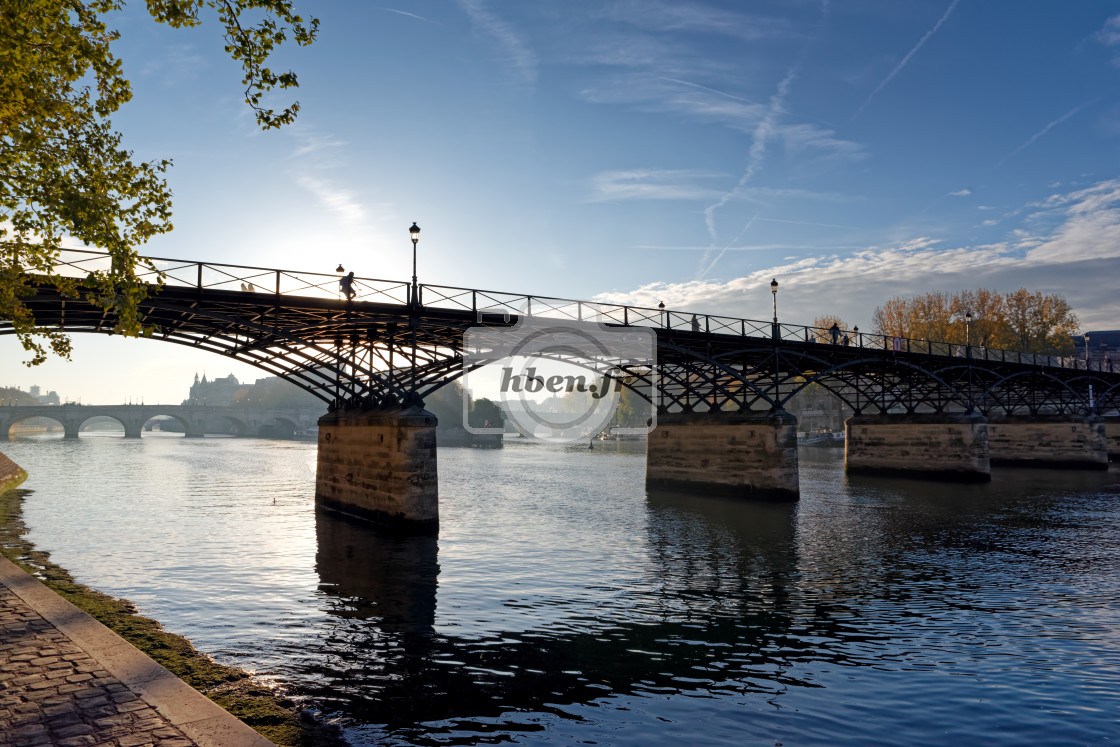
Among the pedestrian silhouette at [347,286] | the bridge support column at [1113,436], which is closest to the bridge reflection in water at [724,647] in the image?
the pedestrian silhouette at [347,286]

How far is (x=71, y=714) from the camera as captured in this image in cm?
649

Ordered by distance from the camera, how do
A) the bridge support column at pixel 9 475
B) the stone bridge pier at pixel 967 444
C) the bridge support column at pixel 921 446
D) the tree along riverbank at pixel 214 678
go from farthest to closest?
the stone bridge pier at pixel 967 444, the bridge support column at pixel 921 446, the bridge support column at pixel 9 475, the tree along riverbank at pixel 214 678

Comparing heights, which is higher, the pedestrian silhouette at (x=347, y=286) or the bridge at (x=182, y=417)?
the pedestrian silhouette at (x=347, y=286)

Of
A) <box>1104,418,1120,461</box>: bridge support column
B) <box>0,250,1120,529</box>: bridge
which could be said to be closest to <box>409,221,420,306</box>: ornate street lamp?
<box>0,250,1120,529</box>: bridge

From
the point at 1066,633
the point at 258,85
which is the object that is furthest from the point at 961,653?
the point at 258,85

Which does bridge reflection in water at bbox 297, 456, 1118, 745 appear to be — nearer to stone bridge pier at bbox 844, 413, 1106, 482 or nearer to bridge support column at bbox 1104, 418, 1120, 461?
A: stone bridge pier at bbox 844, 413, 1106, 482

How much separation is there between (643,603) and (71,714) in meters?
10.9

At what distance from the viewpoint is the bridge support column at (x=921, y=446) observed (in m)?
44.2

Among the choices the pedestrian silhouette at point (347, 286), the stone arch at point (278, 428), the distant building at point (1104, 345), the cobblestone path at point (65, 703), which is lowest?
the stone arch at point (278, 428)

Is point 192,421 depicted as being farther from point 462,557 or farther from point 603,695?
point 603,695

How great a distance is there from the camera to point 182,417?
13575 cm

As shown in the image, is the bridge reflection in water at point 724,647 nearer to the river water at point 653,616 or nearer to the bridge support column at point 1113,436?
the river water at point 653,616

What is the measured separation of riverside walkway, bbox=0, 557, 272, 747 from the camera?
6.02 m

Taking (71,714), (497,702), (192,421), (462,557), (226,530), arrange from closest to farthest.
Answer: (71,714) → (497,702) → (462,557) → (226,530) → (192,421)
